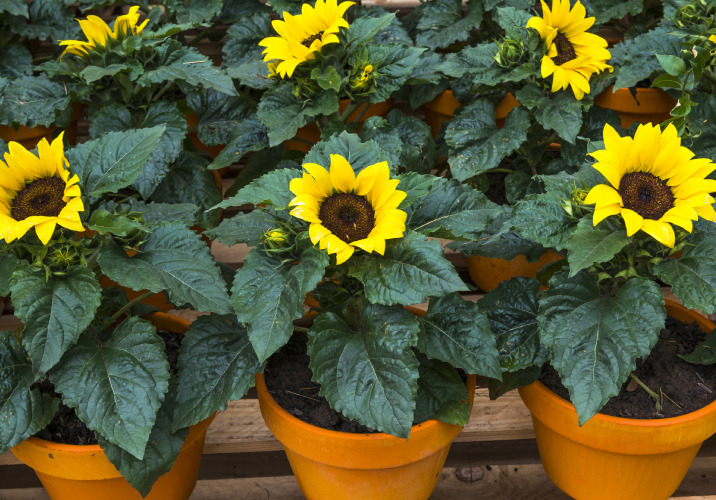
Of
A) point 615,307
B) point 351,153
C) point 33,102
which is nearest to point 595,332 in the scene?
point 615,307

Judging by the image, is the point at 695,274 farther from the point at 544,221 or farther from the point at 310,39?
the point at 310,39

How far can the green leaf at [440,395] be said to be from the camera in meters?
1.49

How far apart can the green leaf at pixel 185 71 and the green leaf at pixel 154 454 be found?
2.59ft

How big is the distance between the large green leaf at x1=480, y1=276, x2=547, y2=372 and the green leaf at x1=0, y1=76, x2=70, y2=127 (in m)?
1.26

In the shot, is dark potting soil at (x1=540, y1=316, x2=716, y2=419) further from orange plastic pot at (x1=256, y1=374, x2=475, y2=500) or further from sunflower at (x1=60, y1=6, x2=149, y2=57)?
sunflower at (x1=60, y1=6, x2=149, y2=57)

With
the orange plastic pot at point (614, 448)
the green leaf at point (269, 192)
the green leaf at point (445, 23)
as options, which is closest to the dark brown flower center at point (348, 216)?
the green leaf at point (269, 192)

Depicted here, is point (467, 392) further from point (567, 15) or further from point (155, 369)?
point (567, 15)

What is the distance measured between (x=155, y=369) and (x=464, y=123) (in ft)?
3.46

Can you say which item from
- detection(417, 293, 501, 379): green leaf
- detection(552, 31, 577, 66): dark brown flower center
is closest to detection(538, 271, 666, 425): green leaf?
detection(417, 293, 501, 379): green leaf

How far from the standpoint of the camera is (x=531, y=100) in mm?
1904

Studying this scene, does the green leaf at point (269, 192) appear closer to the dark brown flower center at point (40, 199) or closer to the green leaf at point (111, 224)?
the green leaf at point (111, 224)

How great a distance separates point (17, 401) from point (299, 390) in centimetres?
55

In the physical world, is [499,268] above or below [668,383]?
below

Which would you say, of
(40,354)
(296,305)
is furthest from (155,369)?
(296,305)
